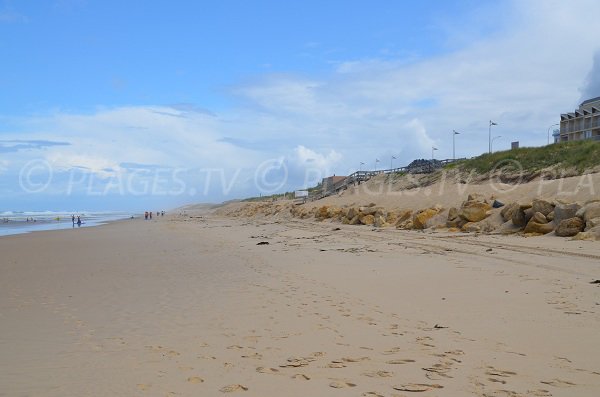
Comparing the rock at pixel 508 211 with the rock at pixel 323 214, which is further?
the rock at pixel 323 214

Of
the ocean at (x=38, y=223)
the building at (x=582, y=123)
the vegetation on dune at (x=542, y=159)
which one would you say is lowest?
the ocean at (x=38, y=223)

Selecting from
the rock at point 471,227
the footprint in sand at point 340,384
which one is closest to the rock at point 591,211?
the rock at point 471,227

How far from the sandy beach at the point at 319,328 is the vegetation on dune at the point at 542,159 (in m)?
16.1

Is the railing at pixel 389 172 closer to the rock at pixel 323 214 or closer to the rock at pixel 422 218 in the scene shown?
the rock at pixel 323 214

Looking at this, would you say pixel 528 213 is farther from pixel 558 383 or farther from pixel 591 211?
pixel 558 383

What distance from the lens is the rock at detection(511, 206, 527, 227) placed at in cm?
1377

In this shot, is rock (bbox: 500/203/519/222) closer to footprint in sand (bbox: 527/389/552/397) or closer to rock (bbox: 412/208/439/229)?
rock (bbox: 412/208/439/229)

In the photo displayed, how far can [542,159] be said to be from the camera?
2808cm

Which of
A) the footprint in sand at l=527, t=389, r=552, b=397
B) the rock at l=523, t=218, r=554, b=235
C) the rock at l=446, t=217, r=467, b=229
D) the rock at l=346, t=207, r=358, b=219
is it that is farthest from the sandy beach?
the rock at l=346, t=207, r=358, b=219

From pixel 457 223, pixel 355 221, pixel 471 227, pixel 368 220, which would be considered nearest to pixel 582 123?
pixel 355 221

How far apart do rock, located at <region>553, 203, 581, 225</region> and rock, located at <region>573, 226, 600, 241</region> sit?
1.04 m

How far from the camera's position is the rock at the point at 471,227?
592 inches

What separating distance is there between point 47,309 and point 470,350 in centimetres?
587

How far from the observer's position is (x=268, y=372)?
3.86 m
